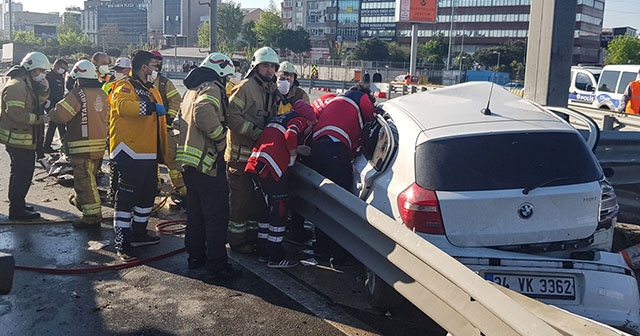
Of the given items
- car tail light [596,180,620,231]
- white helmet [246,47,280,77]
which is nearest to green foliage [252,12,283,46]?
white helmet [246,47,280,77]

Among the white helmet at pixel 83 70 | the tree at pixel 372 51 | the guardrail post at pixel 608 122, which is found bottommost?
the guardrail post at pixel 608 122

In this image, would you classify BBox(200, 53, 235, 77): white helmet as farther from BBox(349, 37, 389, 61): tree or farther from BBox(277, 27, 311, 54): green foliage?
BBox(277, 27, 311, 54): green foliage

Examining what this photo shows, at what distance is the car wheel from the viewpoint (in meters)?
4.28

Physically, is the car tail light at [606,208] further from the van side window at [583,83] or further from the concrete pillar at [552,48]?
the van side window at [583,83]

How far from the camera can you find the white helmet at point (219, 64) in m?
5.42

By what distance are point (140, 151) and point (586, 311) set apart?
4.20m

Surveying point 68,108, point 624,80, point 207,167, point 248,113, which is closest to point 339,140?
point 248,113

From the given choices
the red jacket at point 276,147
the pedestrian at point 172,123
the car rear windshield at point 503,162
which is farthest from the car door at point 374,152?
the pedestrian at point 172,123

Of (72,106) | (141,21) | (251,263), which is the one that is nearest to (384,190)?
(251,263)

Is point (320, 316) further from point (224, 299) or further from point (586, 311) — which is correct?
point (586, 311)

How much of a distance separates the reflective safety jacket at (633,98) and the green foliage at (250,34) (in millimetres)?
81961

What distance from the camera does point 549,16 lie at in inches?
306

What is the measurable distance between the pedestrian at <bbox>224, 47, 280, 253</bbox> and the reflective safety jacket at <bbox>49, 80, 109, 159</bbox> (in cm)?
179

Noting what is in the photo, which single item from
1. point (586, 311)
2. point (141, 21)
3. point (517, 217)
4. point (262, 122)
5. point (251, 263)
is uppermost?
point (141, 21)
